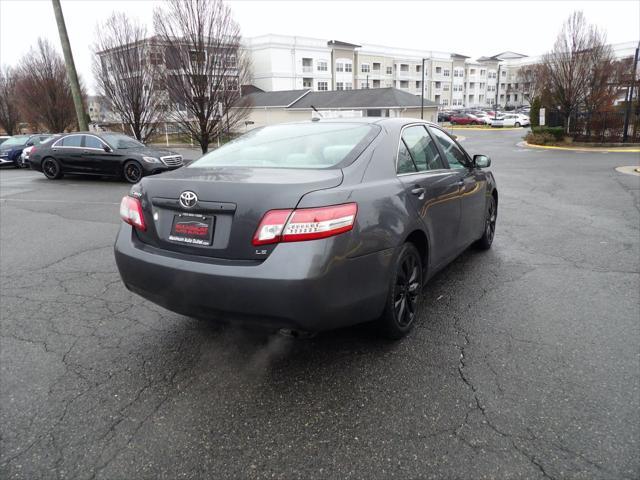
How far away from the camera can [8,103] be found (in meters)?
36.1

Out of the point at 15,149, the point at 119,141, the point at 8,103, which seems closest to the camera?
the point at 119,141

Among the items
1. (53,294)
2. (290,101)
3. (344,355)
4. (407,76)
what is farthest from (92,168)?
(407,76)

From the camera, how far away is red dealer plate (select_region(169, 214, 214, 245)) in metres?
2.76

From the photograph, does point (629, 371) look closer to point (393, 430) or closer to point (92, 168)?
point (393, 430)

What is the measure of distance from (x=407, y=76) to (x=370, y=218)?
92.0 m

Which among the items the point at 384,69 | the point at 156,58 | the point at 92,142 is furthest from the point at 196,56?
the point at 384,69

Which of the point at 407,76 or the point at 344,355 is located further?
the point at 407,76

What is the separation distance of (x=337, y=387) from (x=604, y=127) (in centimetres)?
2644

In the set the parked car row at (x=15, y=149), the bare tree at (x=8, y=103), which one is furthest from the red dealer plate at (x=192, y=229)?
the bare tree at (x=8, y=103)

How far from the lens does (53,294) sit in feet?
14.6

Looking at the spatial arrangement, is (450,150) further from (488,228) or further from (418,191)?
(488,228)

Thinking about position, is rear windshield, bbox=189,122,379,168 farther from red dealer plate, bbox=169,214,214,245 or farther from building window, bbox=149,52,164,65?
building window, bbox=149,52,164,65

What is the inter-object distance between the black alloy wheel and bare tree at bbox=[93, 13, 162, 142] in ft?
20.6

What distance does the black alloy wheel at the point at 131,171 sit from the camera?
13.1 metres
